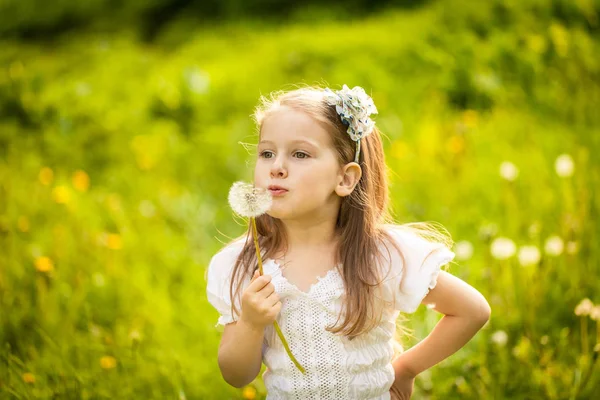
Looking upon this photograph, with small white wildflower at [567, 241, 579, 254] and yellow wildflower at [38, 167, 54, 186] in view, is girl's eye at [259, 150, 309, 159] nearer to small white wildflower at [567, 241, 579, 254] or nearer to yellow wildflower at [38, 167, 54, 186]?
small white wildflower at [567, 241, 579, 254]

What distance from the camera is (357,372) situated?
172 cm

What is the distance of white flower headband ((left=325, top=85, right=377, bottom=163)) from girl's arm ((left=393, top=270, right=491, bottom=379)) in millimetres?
381

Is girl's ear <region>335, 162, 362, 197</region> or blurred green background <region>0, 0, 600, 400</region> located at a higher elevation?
girl's ear <region>335, 162, 362, 197</region>

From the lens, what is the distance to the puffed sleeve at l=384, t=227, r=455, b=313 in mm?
1687

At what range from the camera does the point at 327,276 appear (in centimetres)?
170

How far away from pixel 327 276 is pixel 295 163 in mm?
285

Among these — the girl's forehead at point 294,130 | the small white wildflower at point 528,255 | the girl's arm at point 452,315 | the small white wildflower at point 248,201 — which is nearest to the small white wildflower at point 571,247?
the small white wildflower at point 528,255

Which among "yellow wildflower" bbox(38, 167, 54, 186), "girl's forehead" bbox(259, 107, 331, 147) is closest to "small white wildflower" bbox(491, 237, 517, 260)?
"girl's forehead" bbox(259, 107, 331, 147)

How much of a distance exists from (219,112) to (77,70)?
1353mm

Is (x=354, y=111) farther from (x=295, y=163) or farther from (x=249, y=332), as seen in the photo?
(x=249, y=332)

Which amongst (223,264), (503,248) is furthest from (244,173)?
(223,264)

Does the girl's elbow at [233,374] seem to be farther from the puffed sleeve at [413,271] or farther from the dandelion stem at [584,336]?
the dandelion stem at [584,336]

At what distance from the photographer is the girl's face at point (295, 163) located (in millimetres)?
1628

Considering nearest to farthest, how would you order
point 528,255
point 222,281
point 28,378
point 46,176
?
point 222,281 → point 28,378 → point 528,255 → point 46,176
